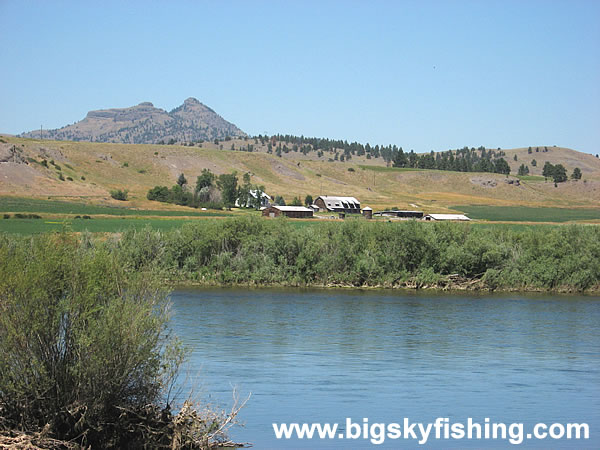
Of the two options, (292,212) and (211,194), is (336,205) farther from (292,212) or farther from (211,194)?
(211,194)

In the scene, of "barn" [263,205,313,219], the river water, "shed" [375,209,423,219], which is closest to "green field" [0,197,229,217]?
"barn" [263,205,313,219]

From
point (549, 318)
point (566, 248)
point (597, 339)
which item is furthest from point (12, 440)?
point (566, 248)

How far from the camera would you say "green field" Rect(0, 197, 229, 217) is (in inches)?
3573

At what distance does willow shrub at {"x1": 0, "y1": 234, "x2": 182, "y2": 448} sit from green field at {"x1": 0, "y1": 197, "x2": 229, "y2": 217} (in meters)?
77.9

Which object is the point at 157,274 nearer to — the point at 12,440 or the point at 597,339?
the point at 12,440

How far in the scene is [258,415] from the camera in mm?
19672

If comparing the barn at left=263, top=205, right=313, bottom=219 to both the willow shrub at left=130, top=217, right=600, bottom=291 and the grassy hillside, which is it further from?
the willow shrub at left=130, top=217, right=600, bottom=291

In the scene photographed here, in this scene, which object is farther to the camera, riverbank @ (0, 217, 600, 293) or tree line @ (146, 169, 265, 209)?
tree line @ (146, 169, 265, 209)

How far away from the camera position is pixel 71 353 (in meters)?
14.3

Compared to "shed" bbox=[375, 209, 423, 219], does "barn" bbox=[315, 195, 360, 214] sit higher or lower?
higher

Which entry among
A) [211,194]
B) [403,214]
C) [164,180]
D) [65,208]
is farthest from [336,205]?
[65,208]

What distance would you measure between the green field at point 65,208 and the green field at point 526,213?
53.5 metres

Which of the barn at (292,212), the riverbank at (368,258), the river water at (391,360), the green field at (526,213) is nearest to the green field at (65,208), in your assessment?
the barn at (292,212)

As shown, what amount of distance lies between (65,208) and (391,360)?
75.0m
